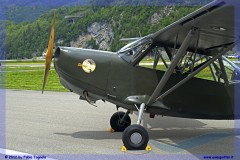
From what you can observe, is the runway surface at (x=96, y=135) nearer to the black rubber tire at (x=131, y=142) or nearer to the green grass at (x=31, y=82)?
the black rubber tire at (x=131, y=142)

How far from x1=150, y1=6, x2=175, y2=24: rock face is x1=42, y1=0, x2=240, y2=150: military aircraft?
396 ft

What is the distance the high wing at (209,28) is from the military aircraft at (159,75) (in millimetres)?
20

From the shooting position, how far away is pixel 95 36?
148m

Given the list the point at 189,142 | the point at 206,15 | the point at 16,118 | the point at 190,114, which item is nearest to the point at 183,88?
the point at 190,114

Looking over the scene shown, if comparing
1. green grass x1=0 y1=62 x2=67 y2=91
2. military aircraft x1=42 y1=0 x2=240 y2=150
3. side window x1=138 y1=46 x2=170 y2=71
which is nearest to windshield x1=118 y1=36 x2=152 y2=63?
military aircraft x1=42 y1=0 x2=240 y2=150

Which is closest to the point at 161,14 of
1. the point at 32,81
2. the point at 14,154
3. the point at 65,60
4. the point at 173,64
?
the point at 32,81

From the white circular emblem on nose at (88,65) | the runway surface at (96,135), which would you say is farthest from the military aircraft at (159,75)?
the runway surface at (96,135)

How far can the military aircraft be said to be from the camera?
7129 mm

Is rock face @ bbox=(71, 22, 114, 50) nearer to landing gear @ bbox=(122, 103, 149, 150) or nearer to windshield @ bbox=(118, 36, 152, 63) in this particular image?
windshield @ bbox=(118, 36, 152, 63)

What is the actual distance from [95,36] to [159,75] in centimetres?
14169

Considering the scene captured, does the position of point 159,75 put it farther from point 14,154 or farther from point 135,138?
point 14,154

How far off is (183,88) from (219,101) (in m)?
0.87

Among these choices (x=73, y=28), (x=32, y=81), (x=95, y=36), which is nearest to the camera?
(x=32, y=81)

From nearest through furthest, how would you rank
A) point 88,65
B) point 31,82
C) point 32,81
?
point 88,65 < point 31,82 < point 32,81
